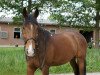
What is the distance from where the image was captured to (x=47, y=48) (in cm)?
687

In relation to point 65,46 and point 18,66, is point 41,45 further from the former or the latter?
point 18,66

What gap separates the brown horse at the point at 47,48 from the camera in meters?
6.16

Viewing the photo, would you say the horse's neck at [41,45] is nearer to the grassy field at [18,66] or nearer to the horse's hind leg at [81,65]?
the horse's hind leg at [81,65]

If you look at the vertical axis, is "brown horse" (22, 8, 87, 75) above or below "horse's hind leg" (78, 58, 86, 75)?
above

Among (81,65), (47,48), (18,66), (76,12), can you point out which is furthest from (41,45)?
(76,12)

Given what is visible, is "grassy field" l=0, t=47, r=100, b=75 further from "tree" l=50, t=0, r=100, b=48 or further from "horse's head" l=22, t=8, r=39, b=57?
"tree" l=50, t=0, r=100, b=48

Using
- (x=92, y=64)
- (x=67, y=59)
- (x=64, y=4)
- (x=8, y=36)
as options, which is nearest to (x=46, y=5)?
(x=64, y=4)

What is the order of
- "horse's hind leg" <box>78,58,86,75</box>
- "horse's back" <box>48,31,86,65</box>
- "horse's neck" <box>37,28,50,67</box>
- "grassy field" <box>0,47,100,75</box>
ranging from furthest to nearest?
"grassy field" <box>0,47,100,75</box>, "horse's hind leg" <box>78,58,86,75</box>, "horse's back" <box>48,31,86,65</box>, "horse's neck" <box>37,28,50,67</box>

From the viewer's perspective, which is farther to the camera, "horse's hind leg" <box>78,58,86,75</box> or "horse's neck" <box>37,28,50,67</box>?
"horse's hind leg" <box>78,58,86,75</box>

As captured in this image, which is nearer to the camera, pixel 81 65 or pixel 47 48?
pixel 47 48

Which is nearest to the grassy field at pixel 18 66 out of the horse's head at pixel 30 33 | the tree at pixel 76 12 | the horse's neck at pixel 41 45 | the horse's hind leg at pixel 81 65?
the horse's hind leg at pixel 81 65

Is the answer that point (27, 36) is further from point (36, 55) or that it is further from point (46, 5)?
point (46, 5)

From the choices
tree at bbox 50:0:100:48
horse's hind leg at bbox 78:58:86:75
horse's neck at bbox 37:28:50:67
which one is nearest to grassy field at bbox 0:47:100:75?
horse's hind leg at bbox 78:58:86:75

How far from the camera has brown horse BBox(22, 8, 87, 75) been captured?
6160 millimetres
